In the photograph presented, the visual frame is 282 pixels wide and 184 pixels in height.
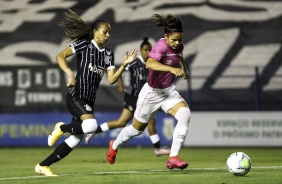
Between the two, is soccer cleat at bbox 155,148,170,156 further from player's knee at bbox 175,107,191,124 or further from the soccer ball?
the soccer ball

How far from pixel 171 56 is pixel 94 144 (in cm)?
906

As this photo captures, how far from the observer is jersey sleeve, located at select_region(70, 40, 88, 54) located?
1077 cm

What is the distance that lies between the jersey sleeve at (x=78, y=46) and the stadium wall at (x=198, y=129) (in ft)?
28.3

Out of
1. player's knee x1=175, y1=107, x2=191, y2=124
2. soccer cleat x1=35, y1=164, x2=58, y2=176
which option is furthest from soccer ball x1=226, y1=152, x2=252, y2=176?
soccer cleat x1=35, y1=164, x2=58, y2=176

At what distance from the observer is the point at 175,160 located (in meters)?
10.6

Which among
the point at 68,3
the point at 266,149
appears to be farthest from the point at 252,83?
the point at 68,3

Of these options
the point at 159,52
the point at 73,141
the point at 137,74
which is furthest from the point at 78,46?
the point at 137,74

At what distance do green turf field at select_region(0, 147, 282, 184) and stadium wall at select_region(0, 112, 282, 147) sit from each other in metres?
0.54

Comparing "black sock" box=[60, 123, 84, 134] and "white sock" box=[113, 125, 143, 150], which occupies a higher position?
"black sock" box=[60, 123, 84, 134]

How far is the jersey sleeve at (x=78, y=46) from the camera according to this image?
35.3 ft

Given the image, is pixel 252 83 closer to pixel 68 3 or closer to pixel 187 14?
pixel 187 14

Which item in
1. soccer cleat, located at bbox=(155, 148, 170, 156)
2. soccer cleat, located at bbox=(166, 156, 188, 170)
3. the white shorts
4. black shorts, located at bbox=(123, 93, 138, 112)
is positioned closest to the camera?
soccer cleat, located at bbox=(166, 156, 188, 170)

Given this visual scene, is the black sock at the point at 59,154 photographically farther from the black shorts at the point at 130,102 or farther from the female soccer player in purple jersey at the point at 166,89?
the black shorts at the point at 130,102

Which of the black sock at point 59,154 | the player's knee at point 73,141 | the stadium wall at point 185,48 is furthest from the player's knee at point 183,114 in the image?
the stadium wall at point 185,48
